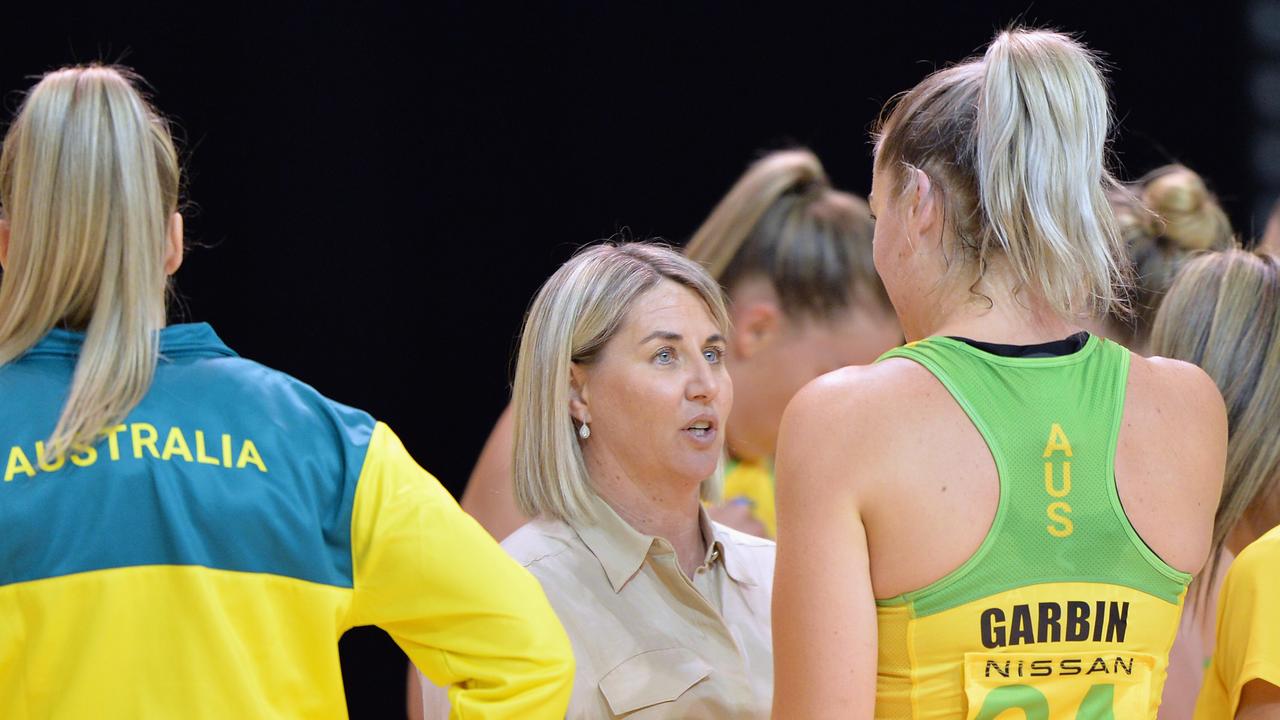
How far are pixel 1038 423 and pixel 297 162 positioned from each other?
7.98ft

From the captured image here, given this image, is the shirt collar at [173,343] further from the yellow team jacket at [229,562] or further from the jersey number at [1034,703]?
the jersey number at [1034,703]

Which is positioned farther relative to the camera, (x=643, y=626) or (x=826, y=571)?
(x=643, y=626)

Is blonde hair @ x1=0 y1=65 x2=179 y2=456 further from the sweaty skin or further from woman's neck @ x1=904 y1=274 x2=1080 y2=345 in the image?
woman's neck @ x1=904 y1=274 x2=1080 y2=345

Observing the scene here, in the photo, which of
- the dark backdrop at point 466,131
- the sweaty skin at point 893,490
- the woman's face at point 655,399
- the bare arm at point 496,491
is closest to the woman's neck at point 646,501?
the woman's face at point 655,399

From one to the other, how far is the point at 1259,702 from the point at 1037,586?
0.53 meters

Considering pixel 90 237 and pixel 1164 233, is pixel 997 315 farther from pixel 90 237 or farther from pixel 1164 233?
pixel 1164 233

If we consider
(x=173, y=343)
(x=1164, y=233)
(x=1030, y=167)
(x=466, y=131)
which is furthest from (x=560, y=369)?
(x=466, y=131)

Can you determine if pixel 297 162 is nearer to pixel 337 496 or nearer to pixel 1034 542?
pixel 337 496

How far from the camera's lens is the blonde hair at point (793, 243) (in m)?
3.36

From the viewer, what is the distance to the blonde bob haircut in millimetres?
2254

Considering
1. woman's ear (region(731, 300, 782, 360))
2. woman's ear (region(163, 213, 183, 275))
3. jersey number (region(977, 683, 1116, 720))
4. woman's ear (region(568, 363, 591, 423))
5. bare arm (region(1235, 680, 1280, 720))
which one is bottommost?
bare arm (region(1235, 680, 1280, 720))

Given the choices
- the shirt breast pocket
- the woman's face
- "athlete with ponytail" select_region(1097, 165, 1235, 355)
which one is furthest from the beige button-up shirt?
"athlete with ponytail" select_region(1097, 165, 1235, 355)

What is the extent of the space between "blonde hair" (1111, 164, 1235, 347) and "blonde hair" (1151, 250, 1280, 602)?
0.62 metres

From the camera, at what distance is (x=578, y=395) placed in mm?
2316
